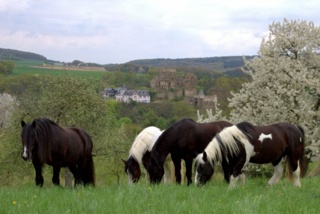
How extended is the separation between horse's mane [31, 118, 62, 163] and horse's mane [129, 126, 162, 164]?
3801mm

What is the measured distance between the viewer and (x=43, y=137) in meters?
9.99

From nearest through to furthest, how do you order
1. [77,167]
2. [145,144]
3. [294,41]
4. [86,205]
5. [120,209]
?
[120,209], [86,205], [77,167], [145,144], [294,41]

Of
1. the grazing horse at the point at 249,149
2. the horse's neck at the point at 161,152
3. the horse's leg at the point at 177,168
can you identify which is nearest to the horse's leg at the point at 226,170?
the grazing horse at the point at 249,149

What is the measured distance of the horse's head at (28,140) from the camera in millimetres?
9531

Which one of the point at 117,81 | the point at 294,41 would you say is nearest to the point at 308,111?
the point at 294,41

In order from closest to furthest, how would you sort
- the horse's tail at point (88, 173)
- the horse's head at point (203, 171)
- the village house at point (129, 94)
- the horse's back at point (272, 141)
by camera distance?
the horse's head at point (203, 171)
the horse's back at point (272, 141)
the horse's tail at point (88, 173)
the village house at point (129, 94)

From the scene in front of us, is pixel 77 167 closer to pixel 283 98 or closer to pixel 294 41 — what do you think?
pixel 283 98

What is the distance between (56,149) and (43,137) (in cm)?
60

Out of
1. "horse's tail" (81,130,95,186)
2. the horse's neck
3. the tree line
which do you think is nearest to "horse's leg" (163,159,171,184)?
the horse's neck

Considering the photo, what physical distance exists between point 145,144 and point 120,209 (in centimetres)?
786

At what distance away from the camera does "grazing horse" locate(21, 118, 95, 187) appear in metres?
9.80

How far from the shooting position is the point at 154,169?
1247 centimetres

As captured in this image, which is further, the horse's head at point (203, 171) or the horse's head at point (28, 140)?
the horse's head at point (203, 171)

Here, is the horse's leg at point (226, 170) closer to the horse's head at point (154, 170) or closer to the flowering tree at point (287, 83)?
the horse's head at point (154, 170)
